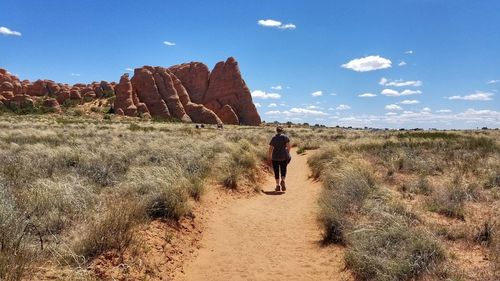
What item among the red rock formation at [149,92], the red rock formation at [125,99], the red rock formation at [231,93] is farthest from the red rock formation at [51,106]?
the red rock formation at [231,93]

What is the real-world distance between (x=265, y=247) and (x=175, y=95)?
8854 cm

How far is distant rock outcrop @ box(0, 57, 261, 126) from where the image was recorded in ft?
294

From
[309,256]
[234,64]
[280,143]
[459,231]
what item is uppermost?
[234,64]

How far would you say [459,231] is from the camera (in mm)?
7285

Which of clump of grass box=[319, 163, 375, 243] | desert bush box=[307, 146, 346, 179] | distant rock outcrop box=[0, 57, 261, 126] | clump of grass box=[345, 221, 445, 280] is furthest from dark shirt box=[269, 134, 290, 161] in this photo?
distant rock outcrop box=[0, 57, 261, 126]

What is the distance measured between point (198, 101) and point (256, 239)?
314ft

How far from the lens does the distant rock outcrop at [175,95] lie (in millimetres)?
89750

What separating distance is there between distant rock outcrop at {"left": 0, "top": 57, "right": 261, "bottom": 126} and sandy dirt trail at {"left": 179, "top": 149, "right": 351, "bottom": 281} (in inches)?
3039

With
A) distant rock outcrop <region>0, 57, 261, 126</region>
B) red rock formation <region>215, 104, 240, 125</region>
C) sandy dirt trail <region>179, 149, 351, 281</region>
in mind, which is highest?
distant rock outcrop <region>0, 57, 261, 126</region>

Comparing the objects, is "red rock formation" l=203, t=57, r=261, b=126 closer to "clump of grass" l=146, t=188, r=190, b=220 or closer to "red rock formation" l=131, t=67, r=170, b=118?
"red rock formation" l=131, t=67, r=170, b=118

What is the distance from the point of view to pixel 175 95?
3686 inches

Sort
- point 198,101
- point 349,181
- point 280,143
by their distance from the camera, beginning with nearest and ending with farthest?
point 349,181 < point 280,143 < point 198,101

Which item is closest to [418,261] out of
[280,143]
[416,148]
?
[280,143]

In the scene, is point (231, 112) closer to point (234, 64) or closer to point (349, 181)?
point (234, 64)
